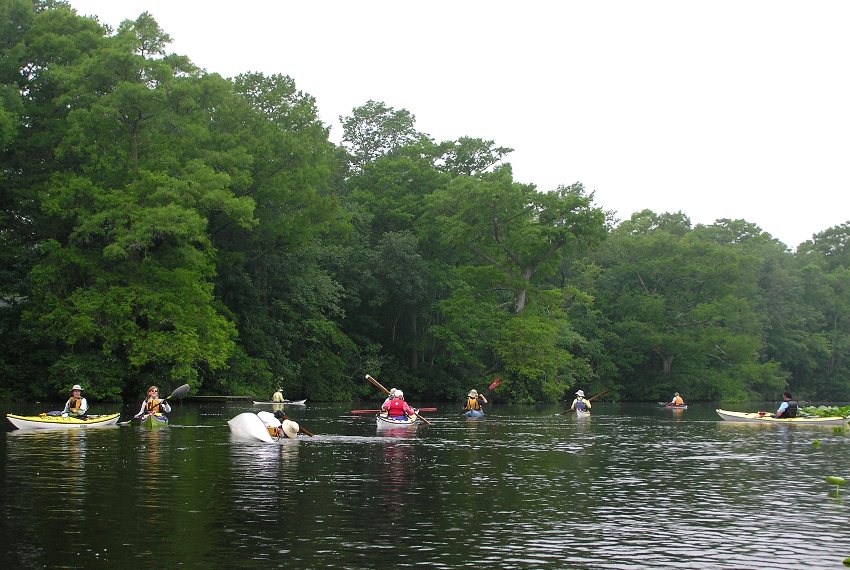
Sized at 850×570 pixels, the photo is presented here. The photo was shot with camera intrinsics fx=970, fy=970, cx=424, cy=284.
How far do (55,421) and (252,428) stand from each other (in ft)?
25.0

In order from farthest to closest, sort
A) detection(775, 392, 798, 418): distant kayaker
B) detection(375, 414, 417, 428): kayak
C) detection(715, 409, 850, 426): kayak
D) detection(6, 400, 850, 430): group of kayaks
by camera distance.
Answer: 1. detection(775, 392, 798, 418): distant kayaker
2. detection(715, 409, 850, 426): kayak
3. detection(375, 414, 417, 428): kayak
4. detection(6, 400, 850, 430): group of kayaks

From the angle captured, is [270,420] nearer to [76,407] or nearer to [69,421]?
[69,421]

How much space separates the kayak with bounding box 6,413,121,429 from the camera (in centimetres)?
3216

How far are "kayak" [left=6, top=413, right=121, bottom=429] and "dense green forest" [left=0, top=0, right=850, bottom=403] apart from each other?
13049 mm

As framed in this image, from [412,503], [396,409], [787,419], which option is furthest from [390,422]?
[412,503]

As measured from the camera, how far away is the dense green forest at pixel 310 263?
49562 millimetres

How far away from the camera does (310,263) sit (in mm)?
63875

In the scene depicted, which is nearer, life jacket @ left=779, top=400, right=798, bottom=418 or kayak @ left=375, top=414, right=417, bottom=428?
kayak @ left=375, top=414, right=417, bottom=428

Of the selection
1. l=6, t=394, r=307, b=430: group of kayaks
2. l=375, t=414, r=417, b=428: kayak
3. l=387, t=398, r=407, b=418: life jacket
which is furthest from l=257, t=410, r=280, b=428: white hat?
l=387, t=398, r=407, b=418: life jacket

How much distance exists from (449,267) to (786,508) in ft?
189

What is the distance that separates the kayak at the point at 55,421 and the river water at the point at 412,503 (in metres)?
1.70

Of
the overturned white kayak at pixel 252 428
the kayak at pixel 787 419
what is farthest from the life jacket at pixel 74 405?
the kayak at pixel 787 419

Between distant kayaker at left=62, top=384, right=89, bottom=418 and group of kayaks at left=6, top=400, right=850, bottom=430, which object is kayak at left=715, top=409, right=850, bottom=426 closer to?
group of kayaks at left=6, top=400, right=850, bottom=430

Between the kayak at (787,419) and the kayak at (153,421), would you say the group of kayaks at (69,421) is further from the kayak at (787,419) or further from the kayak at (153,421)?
the kayak at (787,419)
